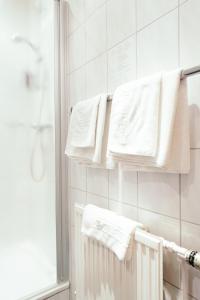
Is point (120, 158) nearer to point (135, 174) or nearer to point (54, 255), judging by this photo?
point (135, 174)

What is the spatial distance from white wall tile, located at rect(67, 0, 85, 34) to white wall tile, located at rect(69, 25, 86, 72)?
0.04 meters

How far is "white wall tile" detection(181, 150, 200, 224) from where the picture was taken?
0.66m

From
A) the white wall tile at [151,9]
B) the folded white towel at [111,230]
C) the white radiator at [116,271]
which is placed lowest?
the white radiator at [116,271]

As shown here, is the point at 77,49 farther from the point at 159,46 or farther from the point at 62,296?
the point at 62,296

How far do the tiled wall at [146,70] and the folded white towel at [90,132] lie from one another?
0.12 metres

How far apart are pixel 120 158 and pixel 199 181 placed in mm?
265

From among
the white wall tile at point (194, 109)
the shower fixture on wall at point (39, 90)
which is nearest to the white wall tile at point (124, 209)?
the white wall tile at point (194, 109)

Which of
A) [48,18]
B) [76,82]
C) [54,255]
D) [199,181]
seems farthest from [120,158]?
[48,18]

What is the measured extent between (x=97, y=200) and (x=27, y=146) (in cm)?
78

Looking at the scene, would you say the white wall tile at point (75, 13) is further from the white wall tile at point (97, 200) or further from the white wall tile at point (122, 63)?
the white wall tile at point (97, 200)

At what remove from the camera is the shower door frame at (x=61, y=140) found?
4.47 feet

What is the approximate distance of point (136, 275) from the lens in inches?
29.7

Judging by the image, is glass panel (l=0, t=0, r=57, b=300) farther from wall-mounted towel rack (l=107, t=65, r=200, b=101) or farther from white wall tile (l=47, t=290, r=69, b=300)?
wall-mounted towel rack (l=107, t=65, r=200, b=101)

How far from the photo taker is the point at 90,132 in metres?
0.96
